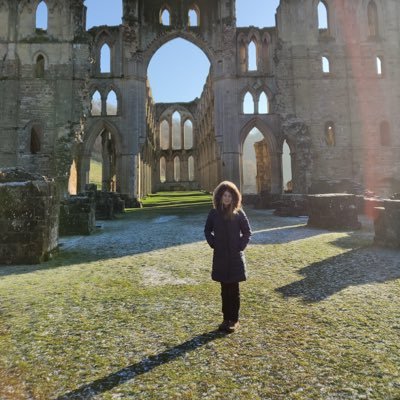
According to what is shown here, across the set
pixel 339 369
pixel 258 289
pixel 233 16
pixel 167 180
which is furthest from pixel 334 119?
pixel 167 180

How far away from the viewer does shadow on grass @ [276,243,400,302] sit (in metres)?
3.34

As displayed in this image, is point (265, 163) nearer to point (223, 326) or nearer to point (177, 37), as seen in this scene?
point (177, 37)

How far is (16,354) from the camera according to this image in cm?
212

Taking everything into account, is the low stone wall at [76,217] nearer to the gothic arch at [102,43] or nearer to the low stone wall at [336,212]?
the low stone wall at [336,212]

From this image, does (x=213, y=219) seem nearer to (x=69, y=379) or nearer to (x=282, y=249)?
(x=69, y=379)

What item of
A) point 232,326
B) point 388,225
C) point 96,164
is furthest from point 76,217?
point 96,164

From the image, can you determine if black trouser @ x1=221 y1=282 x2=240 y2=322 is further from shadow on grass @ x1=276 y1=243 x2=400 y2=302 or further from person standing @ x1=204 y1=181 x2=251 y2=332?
shadow on grass @ x1=276 y1=243 x2=400 y2=302

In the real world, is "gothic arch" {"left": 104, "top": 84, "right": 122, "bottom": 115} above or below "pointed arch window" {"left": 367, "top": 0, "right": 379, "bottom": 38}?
below

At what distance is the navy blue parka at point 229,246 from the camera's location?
8.57 ft

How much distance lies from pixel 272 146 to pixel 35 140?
574 inches

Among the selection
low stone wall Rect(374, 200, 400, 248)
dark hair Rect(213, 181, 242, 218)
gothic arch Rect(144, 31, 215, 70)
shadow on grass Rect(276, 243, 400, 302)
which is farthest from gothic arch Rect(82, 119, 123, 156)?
dark hair Rect(213, 181, 242, 218)

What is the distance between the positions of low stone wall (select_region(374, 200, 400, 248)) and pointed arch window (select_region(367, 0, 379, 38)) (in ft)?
59.8

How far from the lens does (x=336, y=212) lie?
805cm

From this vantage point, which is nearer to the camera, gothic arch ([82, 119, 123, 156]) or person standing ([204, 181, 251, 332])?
person standing ([204, 181, 251, 332])
